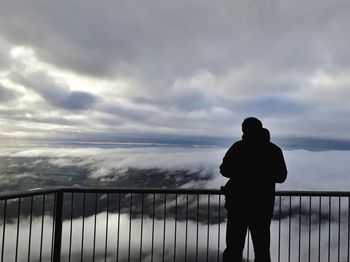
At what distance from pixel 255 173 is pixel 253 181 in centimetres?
10

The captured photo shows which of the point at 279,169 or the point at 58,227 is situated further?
the point at 58,227

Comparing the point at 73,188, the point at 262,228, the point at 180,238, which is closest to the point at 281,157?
the point at 262,228

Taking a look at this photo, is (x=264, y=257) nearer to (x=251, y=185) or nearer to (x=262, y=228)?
(x=262, y=228)

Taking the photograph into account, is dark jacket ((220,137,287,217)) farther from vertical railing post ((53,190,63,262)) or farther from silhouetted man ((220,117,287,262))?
vertical railing post ((53,190,63,262))

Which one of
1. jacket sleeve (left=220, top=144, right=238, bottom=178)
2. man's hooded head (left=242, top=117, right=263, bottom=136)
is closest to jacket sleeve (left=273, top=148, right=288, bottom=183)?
man's hooded head (left=242, top=117, right=263, bottom=136)

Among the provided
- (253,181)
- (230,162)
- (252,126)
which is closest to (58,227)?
(230,162)

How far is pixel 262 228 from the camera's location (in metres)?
3.89

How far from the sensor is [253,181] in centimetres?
382

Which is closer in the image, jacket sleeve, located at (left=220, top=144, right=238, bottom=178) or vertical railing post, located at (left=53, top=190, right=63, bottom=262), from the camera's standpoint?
jacket sleeve, located at (left=220, top=144, right=238, bottom=178)

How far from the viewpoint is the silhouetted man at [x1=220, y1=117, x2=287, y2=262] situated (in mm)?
3818

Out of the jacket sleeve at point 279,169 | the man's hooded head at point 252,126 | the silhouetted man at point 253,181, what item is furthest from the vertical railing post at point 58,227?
the jacket sleeve at point 279,169

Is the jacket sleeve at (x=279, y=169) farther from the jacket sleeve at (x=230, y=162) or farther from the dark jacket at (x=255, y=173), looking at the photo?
the jacket sleeve at (x=230, y=162)

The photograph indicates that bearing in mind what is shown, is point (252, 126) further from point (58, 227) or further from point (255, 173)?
point (58, 227)

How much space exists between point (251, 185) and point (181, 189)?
1311 mm
